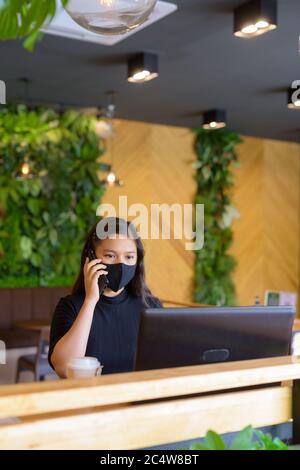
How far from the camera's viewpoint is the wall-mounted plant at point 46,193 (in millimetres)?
6746

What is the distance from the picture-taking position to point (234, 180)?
866 centimetres

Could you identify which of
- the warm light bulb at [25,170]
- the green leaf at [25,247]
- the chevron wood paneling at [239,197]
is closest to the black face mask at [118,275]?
the warm light bulb at [25,170]

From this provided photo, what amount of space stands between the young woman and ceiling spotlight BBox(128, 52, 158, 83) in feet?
9.05

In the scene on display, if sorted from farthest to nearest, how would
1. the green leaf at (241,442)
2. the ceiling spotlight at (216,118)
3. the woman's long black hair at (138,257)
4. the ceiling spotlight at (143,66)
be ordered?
the ceiling spotlight at (216,118) < the ceiling spotlight at (143,66) < the woman's long black hair at (138,257) < the green leaf at (241,442)

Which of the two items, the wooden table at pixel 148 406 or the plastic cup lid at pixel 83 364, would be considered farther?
the plastic cup lid at pixel 83 364

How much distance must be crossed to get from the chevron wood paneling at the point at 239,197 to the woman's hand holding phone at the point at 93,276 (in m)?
5.33

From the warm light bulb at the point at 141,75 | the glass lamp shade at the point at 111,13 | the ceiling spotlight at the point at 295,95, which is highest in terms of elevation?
the warm light bulb at the point at 141,75

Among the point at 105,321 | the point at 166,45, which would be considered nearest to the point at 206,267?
the point at 166,45

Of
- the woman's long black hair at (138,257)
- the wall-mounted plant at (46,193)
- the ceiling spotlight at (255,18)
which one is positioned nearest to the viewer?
the woman's long black hair at (138,257)

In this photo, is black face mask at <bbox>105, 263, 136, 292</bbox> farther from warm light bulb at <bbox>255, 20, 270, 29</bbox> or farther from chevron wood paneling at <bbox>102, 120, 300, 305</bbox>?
chevron wood paneling at <bbox>102, 120, 300, 305</bbox>

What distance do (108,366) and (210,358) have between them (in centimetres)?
81

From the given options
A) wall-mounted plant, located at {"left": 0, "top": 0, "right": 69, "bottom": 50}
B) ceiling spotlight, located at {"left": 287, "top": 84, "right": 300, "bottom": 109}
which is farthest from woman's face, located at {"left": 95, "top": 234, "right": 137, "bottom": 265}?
ceiling spotlight, located at {"left": 287, "top": 84, "right": 300, "bottom": 109}

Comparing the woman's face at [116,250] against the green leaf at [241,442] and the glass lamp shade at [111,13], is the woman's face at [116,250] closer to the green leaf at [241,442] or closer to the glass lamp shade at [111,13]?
the glass lamp shade at [111,13]

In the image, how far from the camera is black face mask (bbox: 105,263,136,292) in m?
2.23
